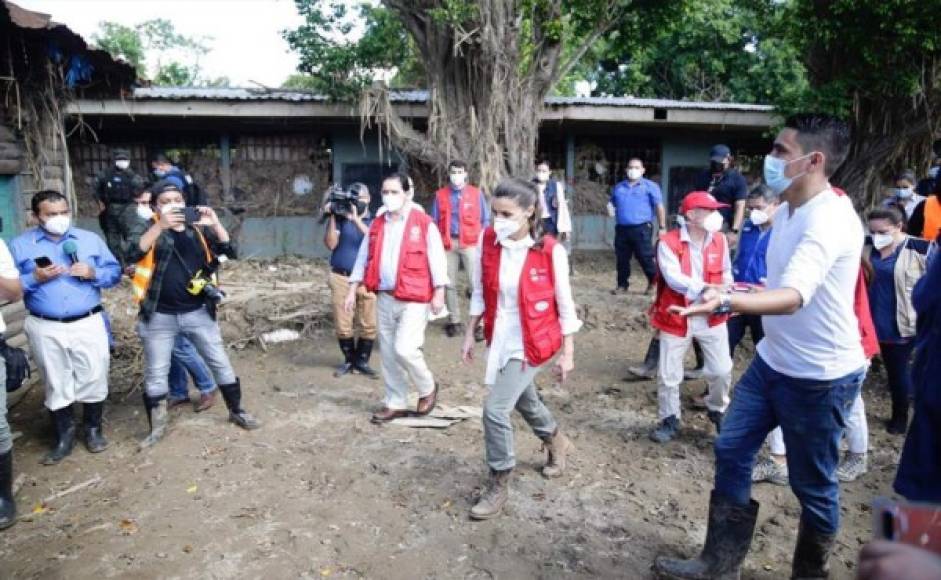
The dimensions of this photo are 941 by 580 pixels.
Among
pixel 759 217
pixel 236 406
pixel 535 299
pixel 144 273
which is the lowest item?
pixel 236 406

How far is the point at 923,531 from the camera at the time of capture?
58.1 inches

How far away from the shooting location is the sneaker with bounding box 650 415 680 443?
4.99 meters

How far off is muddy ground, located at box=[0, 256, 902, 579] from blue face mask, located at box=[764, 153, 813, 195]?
1.91 meters

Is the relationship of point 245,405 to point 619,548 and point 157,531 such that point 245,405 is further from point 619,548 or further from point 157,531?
point 619,548

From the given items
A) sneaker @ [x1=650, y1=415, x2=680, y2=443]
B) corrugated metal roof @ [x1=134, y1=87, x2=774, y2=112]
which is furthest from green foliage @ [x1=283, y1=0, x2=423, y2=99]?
sneaker @ [x1=650, y1=415, x2=680, y2=443]

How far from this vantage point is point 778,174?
2.86m

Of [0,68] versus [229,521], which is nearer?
[229,521]

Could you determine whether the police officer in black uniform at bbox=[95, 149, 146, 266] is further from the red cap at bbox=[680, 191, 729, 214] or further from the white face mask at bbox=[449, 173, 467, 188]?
the red cap at bbox=[680, 191, 729, 214]

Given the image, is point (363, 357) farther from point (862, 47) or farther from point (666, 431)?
point (862, 47)

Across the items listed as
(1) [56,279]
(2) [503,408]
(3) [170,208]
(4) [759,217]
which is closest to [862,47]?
(4) [759,217]

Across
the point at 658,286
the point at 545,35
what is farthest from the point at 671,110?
the point at 658,286

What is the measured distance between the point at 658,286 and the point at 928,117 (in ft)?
26.7

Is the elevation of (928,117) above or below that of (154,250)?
above

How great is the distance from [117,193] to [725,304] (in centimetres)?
915
